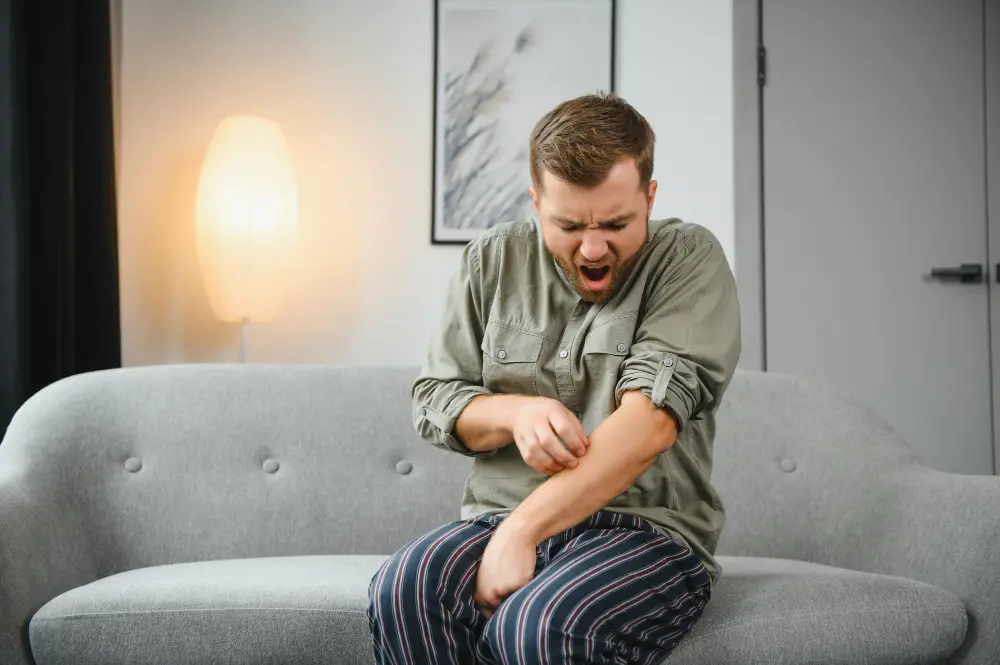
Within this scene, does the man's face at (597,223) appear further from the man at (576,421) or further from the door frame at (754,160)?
the door frame at (754,160)

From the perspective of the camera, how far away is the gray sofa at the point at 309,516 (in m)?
1.46

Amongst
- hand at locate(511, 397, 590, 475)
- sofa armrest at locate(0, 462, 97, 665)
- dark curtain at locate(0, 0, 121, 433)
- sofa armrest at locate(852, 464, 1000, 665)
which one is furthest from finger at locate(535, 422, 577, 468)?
dark curtain at locate(0, 0, 121, 433)

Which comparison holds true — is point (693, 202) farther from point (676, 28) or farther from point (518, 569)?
point (518, 569)

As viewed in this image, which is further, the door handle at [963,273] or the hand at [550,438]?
the door handle at [963,273]

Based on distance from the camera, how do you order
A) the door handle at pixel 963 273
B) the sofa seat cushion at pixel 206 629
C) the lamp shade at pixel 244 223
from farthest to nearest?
1. the door handle at pixel 963 273
2. the lamp shade at pixel 244 223
3. the sofa seat cushion at pixel 206 629

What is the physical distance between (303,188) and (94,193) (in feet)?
1.86

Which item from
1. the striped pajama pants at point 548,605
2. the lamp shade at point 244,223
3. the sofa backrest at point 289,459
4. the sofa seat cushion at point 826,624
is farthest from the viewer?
the lamp shade at point 244,223

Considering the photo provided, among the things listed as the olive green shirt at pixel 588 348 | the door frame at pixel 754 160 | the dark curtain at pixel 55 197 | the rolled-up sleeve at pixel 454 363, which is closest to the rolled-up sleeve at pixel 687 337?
the olive green shirt at pixel 588 348

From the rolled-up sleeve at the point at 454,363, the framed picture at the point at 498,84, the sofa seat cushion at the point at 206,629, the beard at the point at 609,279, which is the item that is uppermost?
the framed picture at the point at 498,84

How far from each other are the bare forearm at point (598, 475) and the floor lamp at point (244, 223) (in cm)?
154

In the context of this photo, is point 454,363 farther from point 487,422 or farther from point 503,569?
point 503,569

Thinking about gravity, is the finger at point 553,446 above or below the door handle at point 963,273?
below

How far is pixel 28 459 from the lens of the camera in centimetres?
179

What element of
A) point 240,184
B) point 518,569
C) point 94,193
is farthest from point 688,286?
point 94,193
